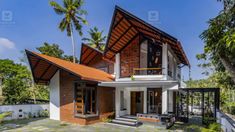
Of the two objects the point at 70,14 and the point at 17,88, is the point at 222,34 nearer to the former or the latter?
the point at 17,88

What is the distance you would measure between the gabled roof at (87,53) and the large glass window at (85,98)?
20.7ft

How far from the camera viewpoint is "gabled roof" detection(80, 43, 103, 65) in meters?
20.5

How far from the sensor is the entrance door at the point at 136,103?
16172 mm

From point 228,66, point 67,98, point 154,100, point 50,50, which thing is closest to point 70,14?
point 50,50

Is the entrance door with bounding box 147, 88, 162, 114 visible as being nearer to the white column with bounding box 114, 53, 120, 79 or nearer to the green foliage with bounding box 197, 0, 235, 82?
the white column with bounding box 114, 53, 120, 79

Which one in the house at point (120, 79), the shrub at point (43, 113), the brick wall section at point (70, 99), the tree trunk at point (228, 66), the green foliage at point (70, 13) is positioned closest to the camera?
the tree trunk at point (228, 66)

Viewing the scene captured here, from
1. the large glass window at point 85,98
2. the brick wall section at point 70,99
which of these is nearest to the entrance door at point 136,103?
the brick wall section at point 70,99

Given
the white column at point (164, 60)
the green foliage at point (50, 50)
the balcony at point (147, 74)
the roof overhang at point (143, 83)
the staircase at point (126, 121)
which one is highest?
the green foliage at point (50, 50)

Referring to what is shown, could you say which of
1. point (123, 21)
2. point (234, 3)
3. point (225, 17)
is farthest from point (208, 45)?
point (123, 21)

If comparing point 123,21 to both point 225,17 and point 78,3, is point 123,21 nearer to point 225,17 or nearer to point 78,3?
point 225,17

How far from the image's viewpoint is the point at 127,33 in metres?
15.4

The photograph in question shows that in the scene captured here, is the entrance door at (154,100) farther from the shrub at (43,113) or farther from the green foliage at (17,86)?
the green foliage at (17,86)

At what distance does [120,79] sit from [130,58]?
7.20 feet

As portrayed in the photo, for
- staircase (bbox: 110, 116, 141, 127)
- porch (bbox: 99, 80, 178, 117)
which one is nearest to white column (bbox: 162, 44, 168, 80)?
porch (bbox: 99, 80, 178, 117)
